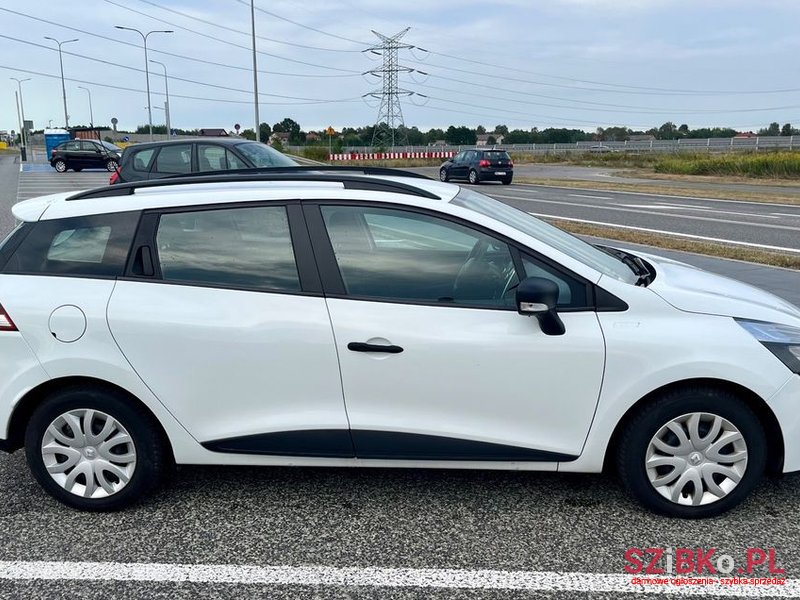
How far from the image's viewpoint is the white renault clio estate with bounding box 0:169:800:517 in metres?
3.34

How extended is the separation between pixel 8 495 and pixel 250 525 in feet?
4.40

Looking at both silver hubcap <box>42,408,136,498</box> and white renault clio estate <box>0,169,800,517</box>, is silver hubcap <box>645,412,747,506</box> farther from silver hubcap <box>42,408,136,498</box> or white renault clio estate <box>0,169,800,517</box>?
silver hubcap <box>42,408,136,498</box>

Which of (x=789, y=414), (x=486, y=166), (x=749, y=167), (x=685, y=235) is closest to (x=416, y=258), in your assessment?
(x=789, y=414)

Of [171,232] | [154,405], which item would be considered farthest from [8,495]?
[171,232]

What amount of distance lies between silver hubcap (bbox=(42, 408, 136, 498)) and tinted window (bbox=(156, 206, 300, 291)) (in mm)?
756

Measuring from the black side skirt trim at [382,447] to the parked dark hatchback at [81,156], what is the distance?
35.3 metres

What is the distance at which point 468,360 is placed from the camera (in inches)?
131

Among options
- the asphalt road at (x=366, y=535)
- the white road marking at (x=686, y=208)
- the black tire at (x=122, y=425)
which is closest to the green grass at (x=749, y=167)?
the white road marking at (x=686, y=208)

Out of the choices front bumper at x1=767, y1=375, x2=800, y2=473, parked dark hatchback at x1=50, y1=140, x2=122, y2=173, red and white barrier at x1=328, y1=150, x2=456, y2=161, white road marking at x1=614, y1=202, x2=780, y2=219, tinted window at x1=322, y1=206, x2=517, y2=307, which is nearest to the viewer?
front bumper at x1=767, y1=375, x2=800, y2=473

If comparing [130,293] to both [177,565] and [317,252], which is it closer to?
[317,252]

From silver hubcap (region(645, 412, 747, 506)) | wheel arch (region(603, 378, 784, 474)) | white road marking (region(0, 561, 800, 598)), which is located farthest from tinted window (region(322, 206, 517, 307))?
white road marking (region(0, 561, 800, 598))

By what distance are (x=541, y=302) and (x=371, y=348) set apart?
77 centimetres

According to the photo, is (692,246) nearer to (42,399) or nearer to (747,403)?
(747,403)

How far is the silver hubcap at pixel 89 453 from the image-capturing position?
354cm
